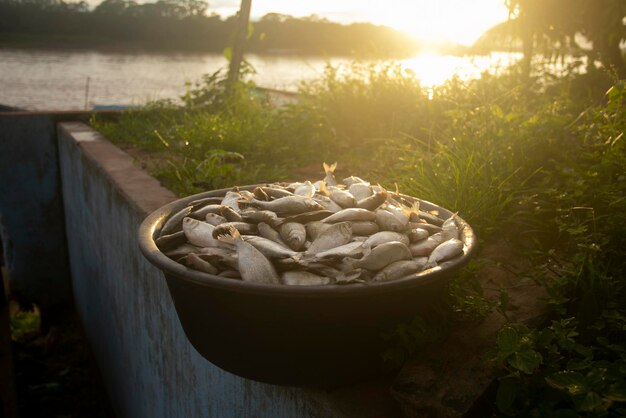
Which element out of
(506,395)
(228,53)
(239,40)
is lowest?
(506,395)

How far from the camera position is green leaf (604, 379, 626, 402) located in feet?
4.42

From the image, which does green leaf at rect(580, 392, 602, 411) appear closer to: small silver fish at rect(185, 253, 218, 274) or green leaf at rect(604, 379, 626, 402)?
green leaf at rect(604, 379, 626, 402)

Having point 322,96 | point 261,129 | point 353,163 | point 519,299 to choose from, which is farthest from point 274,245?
point 322,96

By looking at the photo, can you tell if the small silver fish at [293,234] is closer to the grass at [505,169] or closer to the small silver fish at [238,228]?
the small silver fish at [238,228]

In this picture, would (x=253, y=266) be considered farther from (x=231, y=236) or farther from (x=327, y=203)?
(x=327, y=203)

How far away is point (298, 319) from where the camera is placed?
1.58 metres

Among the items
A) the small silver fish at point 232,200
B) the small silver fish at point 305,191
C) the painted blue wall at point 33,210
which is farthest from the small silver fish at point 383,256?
the painted blue wall at point 33,210

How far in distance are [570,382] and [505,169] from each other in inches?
76.3

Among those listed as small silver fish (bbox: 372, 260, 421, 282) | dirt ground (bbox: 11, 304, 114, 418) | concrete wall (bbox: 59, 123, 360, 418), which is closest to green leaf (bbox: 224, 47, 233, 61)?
concrete wall (bbox: 59, 123, 360, 418)

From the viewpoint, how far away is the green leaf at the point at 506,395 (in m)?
1.50

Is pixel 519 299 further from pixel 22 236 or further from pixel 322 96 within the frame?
pixel 22 236

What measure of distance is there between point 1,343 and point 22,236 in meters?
1.71

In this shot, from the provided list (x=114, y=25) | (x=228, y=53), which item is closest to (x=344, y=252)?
(x=228, y=53)

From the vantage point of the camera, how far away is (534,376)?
164 centimetres
